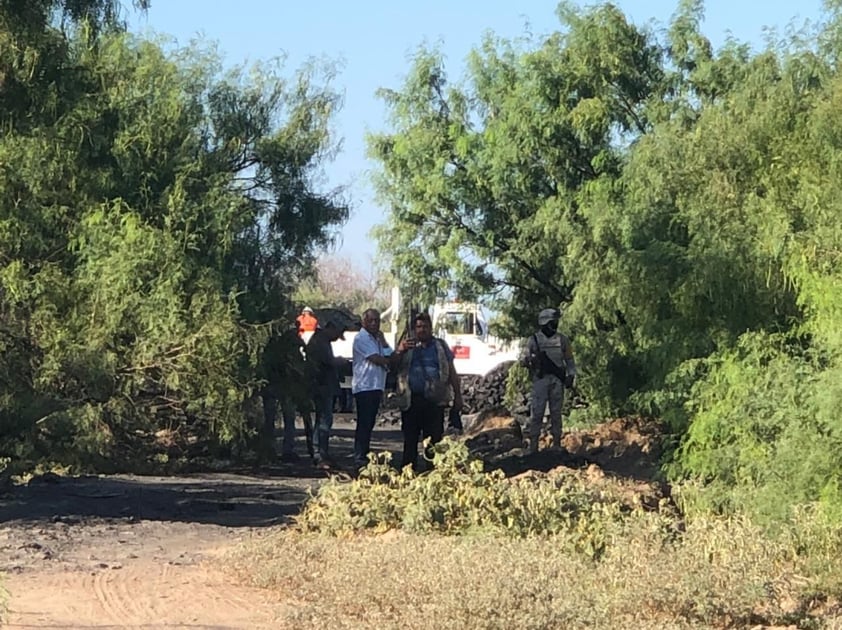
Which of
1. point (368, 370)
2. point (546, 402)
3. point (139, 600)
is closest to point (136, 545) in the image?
point (139, 600)

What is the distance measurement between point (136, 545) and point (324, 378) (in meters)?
5.80

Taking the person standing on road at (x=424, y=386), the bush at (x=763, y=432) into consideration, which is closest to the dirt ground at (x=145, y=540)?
the person standing on road at (x=424, y=386)

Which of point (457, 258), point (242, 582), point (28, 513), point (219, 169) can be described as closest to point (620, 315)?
point (457, 258)

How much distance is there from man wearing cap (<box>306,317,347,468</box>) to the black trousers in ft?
8.62

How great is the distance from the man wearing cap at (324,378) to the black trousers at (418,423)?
2.63 meters

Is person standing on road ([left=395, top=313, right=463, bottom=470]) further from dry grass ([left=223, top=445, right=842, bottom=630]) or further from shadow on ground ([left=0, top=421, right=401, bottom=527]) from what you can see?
dry grass ([left=223, top=445, right=842, bottom=630])

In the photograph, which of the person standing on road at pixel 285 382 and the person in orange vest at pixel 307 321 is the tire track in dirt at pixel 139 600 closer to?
the person standing on road at pixel 285 382

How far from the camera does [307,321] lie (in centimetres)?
1834

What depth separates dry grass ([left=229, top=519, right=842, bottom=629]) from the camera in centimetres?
653

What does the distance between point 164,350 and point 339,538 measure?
16.5ft

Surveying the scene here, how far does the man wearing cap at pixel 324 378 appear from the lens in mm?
15031

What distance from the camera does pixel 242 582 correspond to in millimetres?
8117

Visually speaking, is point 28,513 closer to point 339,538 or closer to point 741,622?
point 339,538

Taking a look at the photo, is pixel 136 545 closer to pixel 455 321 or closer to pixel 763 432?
pixel 763 432
